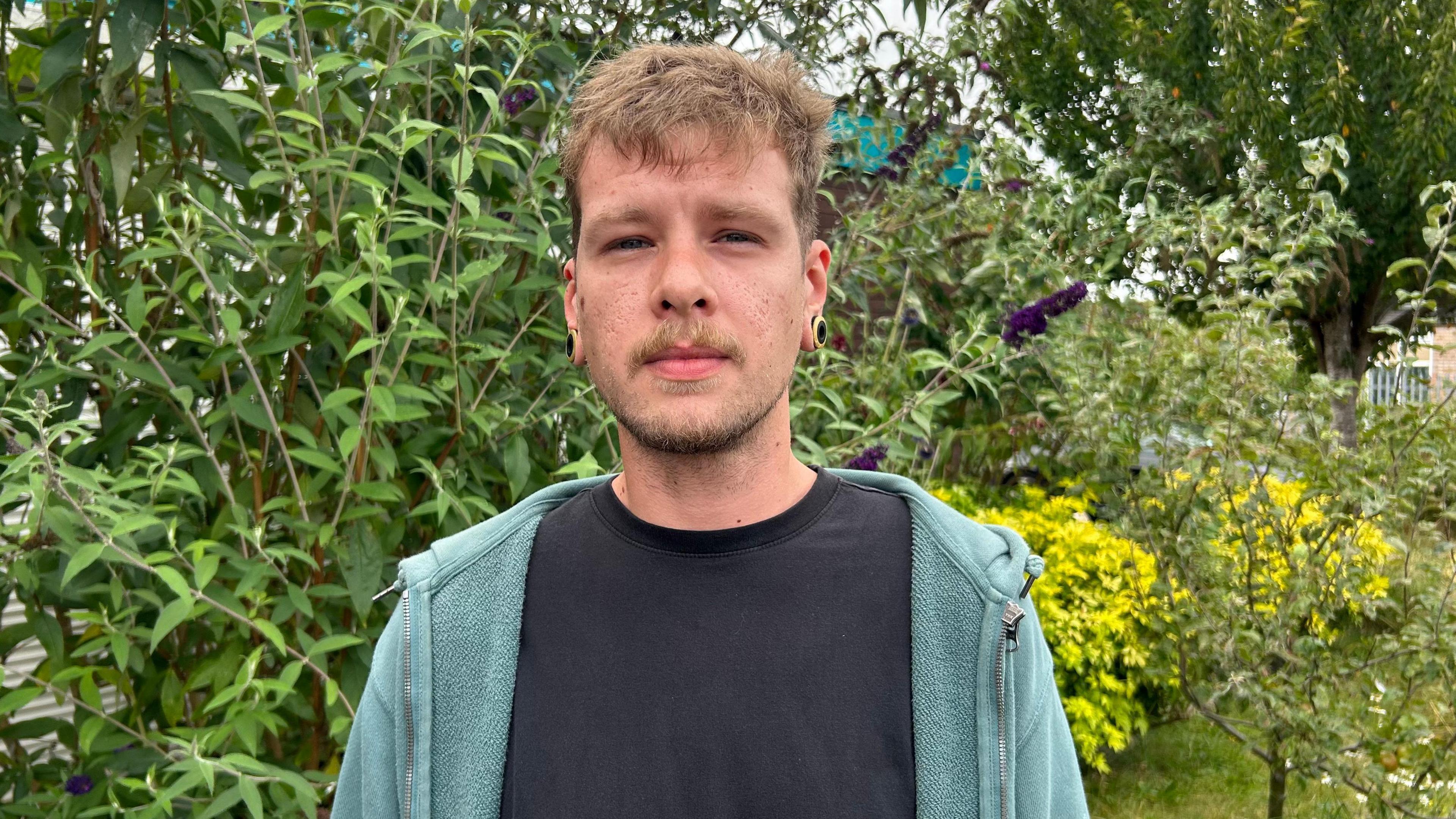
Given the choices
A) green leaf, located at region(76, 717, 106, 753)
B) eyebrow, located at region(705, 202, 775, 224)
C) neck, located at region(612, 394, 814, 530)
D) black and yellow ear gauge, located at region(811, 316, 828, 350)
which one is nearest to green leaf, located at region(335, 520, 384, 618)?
green leaf, located at region(76, 717, 106, 753)

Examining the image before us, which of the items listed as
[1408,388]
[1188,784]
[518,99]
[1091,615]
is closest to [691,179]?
[518,99]

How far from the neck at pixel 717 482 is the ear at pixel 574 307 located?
0.42 ft

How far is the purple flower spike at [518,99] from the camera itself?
2711mm

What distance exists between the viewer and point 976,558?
1.38 metres

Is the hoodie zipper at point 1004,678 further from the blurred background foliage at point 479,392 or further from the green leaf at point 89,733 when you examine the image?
the green leaf at point 89,733

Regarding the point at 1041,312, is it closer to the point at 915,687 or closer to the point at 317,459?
the point at 317,459

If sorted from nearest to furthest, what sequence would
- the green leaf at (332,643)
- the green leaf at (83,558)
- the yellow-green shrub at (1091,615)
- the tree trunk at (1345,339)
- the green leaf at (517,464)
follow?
the green leaf at (83,558)
the green leaf at (332,643)
the green leaf at (517,464)
the yellow-green shrub at (1091,615)
the tree trunk at (1345,339)

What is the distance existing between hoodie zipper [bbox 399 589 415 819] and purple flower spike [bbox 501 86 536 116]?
62.8 inches

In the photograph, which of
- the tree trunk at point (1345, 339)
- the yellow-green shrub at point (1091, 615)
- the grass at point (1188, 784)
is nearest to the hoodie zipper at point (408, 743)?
the yellow-green shrub at point (1091, 615)

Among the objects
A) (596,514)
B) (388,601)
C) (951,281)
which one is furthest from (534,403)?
(951,281)

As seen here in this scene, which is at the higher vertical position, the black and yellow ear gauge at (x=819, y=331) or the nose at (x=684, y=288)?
the nose at (x=684, y=288)

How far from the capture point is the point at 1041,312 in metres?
3.28

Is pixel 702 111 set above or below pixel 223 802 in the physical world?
above

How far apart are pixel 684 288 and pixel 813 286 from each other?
0.92 ft
